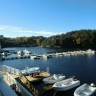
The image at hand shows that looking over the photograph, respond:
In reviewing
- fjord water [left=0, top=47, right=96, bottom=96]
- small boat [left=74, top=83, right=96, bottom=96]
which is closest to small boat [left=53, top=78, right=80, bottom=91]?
fjord water [left=0, top=47, right=96, bottom=96]

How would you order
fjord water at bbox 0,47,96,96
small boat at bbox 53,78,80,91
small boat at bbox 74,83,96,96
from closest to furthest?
small boat at bbox 74,83,96,96 < small boat at bbox 53,78,80,91 < fjord water at bbox 0,47,96,96

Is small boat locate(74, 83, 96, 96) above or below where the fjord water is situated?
above

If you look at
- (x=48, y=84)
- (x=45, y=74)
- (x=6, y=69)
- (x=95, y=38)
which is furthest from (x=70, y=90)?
(x=95, y=38)

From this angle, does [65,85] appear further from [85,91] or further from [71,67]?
[71,67]

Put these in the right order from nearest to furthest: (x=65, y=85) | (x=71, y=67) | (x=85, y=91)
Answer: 1. (x=85, y=91)
2. (x=65, y=85)
3. (x=71, y=67)

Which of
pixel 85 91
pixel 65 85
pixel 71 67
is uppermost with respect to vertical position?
pixel 65 85

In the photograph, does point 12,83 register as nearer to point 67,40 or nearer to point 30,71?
point 30,71

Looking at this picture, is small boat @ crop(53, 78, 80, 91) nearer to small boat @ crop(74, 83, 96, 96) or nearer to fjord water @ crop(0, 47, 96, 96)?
fjord water @ crop(0, 47, 96, 96)

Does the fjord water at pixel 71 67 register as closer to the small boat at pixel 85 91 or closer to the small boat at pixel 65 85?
the small boat at pixel 65 85

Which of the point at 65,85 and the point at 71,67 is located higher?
the point at 65,85


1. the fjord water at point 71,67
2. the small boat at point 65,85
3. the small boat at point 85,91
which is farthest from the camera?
the fjord water at point 71,67

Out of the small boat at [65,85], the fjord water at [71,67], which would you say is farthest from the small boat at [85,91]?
the fjord water at [71,67]

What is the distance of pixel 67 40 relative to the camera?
649 ft

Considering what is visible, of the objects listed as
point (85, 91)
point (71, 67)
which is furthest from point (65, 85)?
point (71, 67)
